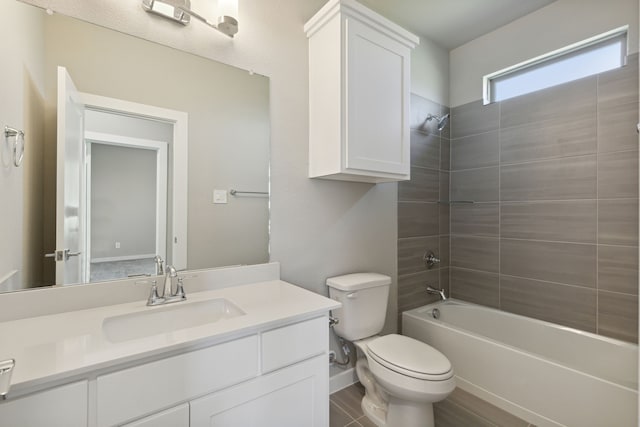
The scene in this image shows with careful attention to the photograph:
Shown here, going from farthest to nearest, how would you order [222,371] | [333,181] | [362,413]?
[333,181] < [362,413] < [222,371]

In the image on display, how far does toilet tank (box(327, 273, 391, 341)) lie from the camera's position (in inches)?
68.7

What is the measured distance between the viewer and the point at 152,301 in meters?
1.17

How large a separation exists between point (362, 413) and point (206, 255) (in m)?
1.30

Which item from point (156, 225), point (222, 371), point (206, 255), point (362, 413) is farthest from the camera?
point (362, 413)

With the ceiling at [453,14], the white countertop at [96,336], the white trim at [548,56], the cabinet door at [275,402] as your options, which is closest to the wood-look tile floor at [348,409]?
the cabinet door at [275,402]

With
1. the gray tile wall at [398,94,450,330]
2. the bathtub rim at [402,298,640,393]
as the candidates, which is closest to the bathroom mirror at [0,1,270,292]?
the gray tile wall at [398,94,450,330]

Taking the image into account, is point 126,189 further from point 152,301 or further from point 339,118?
point 339,118

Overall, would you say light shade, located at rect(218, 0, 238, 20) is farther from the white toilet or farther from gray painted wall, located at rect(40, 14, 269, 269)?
the white toilet

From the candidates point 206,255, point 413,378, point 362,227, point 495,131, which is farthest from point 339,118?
point 495,131

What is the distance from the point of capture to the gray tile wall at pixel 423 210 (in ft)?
7.63

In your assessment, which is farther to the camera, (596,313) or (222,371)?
(596,313)

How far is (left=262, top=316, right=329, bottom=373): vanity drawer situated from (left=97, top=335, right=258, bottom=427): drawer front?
0.16ft

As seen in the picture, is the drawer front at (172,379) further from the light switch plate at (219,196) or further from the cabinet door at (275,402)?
the light switch plate at (219,196)

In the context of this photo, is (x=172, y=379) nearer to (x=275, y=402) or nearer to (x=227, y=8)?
(x=275, y=402)
